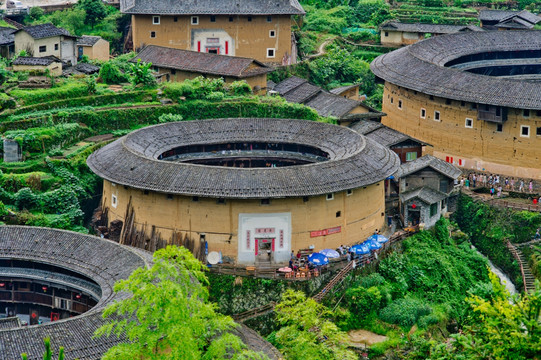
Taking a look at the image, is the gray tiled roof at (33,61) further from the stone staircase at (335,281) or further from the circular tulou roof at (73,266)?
the stone staircase at (335,281)

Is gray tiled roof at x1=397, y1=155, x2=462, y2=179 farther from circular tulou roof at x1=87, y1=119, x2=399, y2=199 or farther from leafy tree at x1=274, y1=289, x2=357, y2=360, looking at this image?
leafy tree at x1=274, y1=289, x2=357, y2=360

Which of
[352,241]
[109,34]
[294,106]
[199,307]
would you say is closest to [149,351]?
[199,307]

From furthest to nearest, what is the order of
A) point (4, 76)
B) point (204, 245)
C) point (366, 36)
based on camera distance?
point (366, 36), point (4, 76), point (204, 245)

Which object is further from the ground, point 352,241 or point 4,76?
point 4,76

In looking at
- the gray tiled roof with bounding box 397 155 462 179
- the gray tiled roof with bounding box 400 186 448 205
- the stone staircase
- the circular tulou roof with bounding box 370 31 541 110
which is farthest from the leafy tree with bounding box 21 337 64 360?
the circular tulou roof with bounding box 370 31 541 110

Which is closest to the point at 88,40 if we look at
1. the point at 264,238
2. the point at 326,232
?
the point at 264,238

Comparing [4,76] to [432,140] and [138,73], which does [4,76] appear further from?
[432,140]
